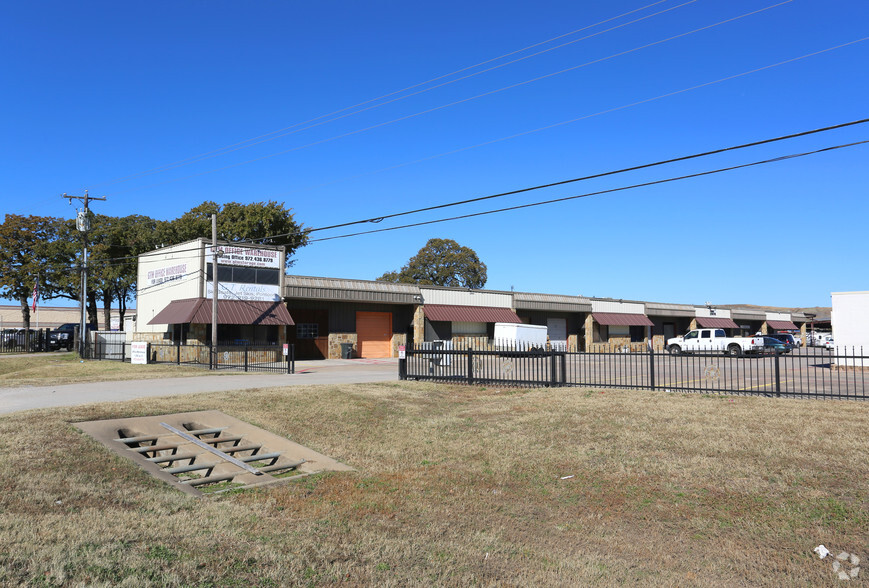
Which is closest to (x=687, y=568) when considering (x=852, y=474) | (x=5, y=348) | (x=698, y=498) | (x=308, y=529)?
(x=698, y=498)

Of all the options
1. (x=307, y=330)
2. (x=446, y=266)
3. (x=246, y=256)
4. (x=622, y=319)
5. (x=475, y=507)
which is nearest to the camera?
(x=475, y=507)

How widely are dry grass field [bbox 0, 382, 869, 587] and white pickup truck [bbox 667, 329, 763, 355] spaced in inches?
1100

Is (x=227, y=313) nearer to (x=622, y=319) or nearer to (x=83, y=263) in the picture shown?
(x=83, y=263)

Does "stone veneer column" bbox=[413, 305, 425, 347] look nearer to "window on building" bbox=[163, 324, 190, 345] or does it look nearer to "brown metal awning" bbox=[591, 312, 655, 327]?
"window on building" bbox=[163, 324, 190, 345]

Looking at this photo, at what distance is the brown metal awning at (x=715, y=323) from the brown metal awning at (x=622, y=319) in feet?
28.0

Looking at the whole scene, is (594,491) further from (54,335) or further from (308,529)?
(54,335)

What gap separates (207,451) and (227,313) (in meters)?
23.2

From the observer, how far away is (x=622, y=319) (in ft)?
172

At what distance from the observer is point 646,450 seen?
9.40 metres

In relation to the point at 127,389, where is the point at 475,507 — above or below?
below

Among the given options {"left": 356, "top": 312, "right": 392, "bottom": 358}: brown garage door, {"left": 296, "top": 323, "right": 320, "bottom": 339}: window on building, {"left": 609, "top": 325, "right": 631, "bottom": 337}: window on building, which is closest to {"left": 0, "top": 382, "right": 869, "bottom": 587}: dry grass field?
{"left": 296, "top": 323, "right": 320, "bottom": 339}: window on building

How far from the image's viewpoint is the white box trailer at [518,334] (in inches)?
1435

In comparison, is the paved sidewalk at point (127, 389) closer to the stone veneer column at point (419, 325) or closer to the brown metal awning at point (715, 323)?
the stone veneer column at point (419, 325)

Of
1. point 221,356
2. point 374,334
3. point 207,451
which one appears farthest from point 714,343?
point 207,451
